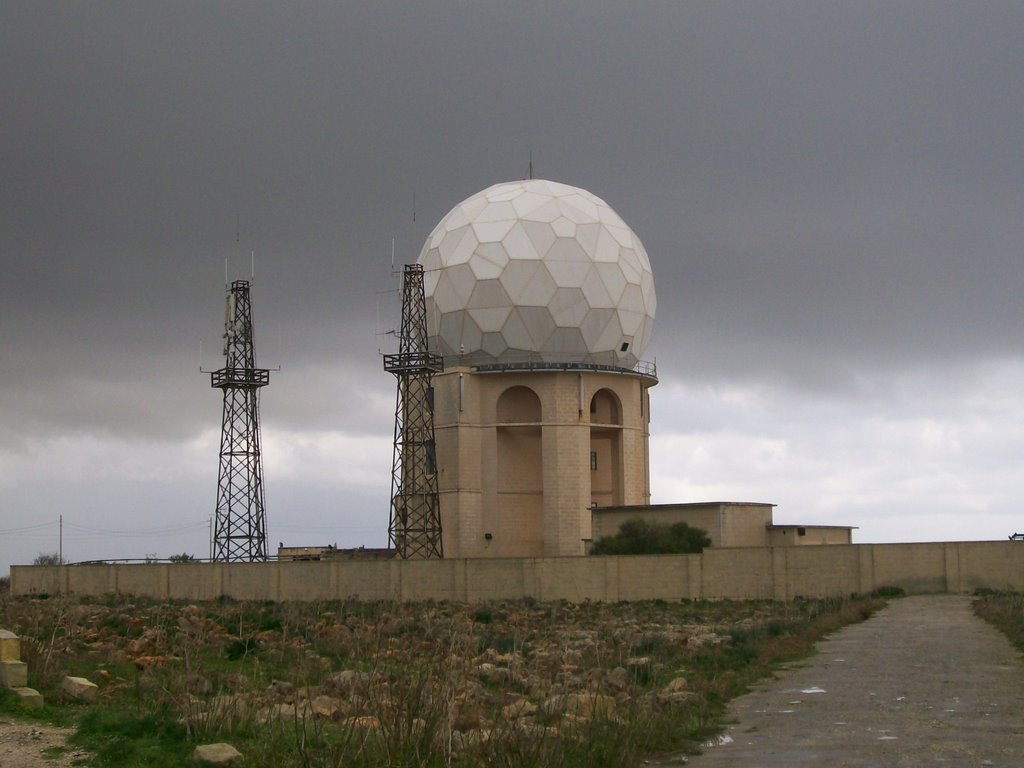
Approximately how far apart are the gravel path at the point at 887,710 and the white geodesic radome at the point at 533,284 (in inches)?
1213

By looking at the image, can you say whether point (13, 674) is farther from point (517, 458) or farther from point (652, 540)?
point (517, 458)

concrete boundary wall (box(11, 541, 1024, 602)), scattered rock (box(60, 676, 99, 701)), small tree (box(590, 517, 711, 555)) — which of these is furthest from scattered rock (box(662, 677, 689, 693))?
small tree (box(590, 517, 711, 555))

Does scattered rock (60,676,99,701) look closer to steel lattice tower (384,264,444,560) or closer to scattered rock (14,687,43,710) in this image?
scattered rock (14,687,43,710)

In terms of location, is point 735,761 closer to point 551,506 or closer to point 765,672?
point 765,672

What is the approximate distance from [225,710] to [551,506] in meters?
40.8

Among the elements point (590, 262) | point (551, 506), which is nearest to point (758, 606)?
point (551, 506)

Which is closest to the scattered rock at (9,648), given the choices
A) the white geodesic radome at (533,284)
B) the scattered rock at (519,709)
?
the scattered rock at (519,709)

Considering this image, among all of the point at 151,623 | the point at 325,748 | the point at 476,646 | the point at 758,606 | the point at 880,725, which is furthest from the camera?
the point at 758,606

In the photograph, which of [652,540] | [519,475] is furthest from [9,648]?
[519,475]

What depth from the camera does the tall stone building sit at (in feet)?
172

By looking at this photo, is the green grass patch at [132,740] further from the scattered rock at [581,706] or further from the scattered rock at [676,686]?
the scattered rock at [676,686]

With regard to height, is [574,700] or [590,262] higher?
[590,262]

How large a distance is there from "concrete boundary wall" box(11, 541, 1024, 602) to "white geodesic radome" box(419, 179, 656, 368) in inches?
466

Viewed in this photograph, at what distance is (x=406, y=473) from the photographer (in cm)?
5084
